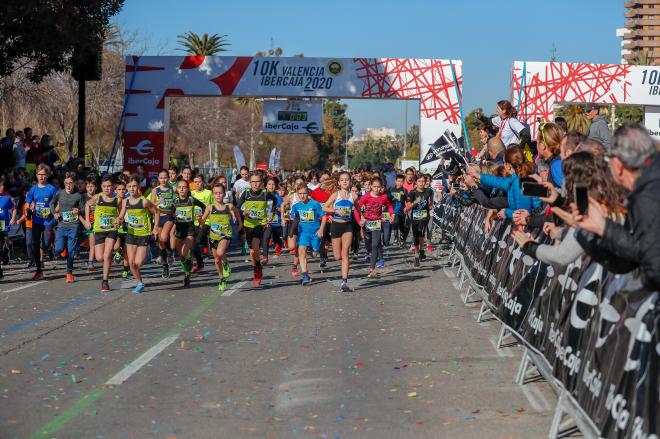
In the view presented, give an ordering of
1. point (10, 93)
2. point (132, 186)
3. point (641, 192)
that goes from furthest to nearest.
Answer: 1. point (10, 93)
2. point (132, 186)
3. point (641, 192)

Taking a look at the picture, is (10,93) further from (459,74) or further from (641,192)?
(641,192)

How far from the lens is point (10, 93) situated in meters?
37.7

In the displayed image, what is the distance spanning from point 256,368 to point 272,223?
45.8ft

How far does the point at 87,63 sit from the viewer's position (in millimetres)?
26688

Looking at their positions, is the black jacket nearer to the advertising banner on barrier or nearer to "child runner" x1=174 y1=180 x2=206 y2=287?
"child runner" x1=174 y1=180 x2=206 y2=287

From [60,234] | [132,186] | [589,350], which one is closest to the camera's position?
[589,350]

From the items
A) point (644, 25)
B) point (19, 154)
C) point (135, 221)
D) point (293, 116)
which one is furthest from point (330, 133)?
point (135, 221)

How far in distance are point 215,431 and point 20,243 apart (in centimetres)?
1653

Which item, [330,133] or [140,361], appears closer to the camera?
[140,361]

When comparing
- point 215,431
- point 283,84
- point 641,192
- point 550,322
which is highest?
point 283,84

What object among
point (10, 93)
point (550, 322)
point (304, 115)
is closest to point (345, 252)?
point (550, 322)

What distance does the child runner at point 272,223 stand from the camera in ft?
69.6

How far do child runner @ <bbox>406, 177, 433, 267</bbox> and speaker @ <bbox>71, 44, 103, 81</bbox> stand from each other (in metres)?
9.77

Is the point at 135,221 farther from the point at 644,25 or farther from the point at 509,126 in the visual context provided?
the point at 644,25
